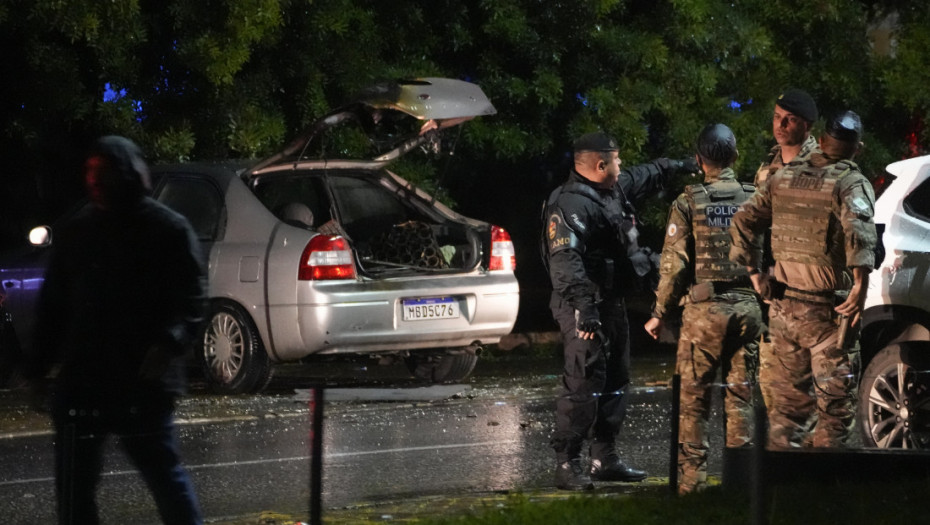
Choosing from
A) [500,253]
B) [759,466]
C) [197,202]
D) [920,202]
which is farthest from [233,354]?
[759,466]

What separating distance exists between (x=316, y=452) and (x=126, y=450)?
29.5 inches

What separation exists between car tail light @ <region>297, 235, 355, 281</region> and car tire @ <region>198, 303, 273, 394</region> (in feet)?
2.12

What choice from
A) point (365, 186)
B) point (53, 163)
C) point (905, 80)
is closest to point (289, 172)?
point (365, 186)

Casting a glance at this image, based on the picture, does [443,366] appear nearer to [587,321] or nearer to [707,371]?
[587,321]

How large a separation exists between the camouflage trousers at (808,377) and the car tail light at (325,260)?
4278 mm

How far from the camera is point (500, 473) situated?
9.02m

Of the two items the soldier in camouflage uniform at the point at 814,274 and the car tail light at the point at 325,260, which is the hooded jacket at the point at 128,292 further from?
the car tail light at the point at 325,260

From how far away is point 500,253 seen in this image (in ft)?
40.2

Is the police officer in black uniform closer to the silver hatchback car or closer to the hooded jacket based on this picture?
the hooded jacket

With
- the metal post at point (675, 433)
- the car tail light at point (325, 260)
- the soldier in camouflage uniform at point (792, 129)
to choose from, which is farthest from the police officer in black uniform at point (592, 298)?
the car tail light at point (325, 260)

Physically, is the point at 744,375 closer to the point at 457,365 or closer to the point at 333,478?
the point at 333,478

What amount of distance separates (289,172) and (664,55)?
545cm

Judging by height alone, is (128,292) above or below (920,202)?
below

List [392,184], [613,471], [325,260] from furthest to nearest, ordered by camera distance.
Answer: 1. [392,184]
2. [325,260]
3. [613,471]
